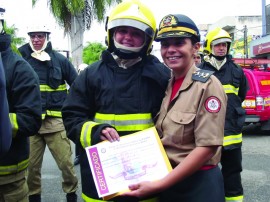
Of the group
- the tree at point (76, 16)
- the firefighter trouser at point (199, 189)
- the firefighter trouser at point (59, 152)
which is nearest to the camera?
the firefighter trouser at point (199, 189)

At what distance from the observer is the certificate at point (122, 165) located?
78.0 inches

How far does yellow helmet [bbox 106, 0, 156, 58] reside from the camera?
2.13m

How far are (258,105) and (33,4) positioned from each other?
13387 millimetres

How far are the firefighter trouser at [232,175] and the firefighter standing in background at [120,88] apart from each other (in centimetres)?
203

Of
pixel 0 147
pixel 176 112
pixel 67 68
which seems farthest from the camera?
pixel 67 68

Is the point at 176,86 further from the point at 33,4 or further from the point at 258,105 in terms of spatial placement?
the point at 33,4

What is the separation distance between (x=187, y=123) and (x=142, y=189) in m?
0.41

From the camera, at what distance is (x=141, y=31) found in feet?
7.15

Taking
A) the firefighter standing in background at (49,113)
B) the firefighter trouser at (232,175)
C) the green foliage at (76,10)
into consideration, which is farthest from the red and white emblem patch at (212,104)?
the green foliage at (76,10)

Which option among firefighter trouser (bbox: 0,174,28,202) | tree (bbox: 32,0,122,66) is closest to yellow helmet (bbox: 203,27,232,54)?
firefighter trouser (bbox: 0,174,28,202)

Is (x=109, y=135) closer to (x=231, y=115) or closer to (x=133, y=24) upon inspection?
(x=133, y=24)

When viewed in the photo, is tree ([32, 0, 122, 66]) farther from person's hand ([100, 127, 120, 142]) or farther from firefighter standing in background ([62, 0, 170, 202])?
person's hand ([100, 127, 120, 142])

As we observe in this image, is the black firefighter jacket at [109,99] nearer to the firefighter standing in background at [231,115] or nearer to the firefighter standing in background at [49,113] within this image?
the firefighter standing in background at [231,115]

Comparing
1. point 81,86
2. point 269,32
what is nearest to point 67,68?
point 81,86
